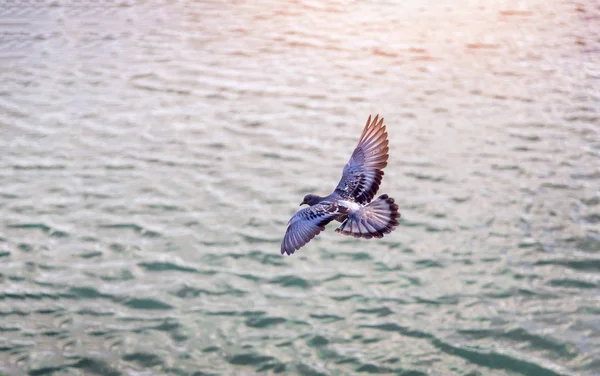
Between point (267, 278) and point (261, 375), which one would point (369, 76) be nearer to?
point (267, 278)

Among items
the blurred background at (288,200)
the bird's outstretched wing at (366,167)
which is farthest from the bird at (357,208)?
the blurred background at (288,200)

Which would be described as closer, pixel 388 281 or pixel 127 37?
pixel 388 281

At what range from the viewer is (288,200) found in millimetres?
11609

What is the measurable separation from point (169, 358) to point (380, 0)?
1768cm

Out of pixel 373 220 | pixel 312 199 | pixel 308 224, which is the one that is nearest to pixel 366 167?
pixel 312 199

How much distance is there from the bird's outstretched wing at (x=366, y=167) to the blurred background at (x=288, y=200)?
193 cm

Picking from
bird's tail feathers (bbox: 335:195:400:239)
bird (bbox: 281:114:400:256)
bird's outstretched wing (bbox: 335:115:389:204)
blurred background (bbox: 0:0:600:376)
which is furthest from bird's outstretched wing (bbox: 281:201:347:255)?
blurred background (bbox: 0:0:600:376)

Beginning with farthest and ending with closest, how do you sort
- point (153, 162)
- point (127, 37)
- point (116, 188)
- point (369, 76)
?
point (127, 37) → point (369, 76) → point (153, 162) → point (116, 188)

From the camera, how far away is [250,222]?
11.0 meters

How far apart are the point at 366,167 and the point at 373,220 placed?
1.09 m

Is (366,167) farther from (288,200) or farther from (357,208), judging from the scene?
(288,200)

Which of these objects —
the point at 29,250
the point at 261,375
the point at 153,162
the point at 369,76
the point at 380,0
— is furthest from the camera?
the point at 380,0

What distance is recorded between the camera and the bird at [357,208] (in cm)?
677

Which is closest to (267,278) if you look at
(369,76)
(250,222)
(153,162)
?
(250,222)
